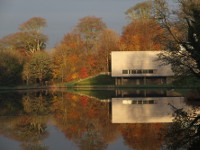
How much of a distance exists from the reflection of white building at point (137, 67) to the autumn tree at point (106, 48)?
9003 millimetres

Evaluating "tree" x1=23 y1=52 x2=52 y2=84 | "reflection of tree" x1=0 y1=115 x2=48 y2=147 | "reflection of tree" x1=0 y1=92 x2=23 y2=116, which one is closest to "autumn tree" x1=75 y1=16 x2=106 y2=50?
"tree" x1=23 y1=52 x2=52 y2=84

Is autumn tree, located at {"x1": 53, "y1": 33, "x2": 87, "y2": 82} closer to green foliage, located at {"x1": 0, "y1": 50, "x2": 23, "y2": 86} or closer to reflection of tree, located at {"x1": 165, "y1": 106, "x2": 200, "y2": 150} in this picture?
green foliage, located at {"x1": 0, "y1": 50, "x2": 23, "y2": 86}

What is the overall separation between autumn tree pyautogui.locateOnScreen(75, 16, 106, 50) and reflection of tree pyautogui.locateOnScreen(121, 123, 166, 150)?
6135 cm

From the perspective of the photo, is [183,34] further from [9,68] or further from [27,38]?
Answer: [27,38]

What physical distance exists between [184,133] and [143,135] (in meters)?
1.62

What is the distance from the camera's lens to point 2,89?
175 feet

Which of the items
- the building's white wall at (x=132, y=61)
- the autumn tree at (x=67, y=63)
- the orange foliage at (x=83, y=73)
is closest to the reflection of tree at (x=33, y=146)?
the building's white wall at (x=132, y=61)

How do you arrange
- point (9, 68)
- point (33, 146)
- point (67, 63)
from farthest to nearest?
point (67, 63), point (9, 68), point (33, 146)

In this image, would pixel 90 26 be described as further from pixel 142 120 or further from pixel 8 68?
pixel 142 120

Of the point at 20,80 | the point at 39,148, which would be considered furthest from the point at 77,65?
the point at 39,148

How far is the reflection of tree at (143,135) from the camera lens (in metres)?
10.4

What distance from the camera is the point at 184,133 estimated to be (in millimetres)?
12070

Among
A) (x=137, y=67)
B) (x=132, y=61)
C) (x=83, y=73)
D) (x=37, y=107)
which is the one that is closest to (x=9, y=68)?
(x=83, y=73)

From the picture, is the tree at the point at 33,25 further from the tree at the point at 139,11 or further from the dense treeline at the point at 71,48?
the tree at the point at 139,11
